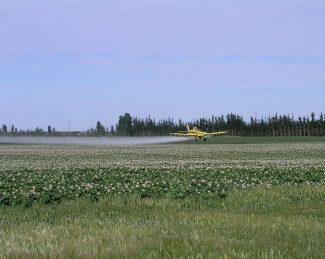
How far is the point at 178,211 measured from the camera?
1366cm

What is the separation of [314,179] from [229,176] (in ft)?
12.8

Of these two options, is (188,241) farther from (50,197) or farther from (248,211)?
(50,197)

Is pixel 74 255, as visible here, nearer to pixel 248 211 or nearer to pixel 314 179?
pixel 248 211

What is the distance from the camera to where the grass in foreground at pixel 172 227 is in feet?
25.7

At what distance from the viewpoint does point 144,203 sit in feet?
49.4

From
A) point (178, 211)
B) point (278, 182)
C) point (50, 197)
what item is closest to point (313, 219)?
point (178, 211)

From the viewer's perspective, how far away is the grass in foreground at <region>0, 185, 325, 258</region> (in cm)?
785

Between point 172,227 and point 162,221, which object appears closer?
point 172,227

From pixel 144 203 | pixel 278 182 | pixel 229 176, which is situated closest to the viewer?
pixel 144 203

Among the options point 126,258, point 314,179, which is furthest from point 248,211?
point 314,179

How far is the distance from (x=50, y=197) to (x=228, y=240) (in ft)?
27.6

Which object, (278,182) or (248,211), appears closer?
(248,211)

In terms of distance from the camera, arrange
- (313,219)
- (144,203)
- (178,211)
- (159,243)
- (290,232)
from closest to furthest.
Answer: (159,243) < (290,232) < (313,219) < (178,211) < (144,203)

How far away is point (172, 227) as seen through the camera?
10430mm
